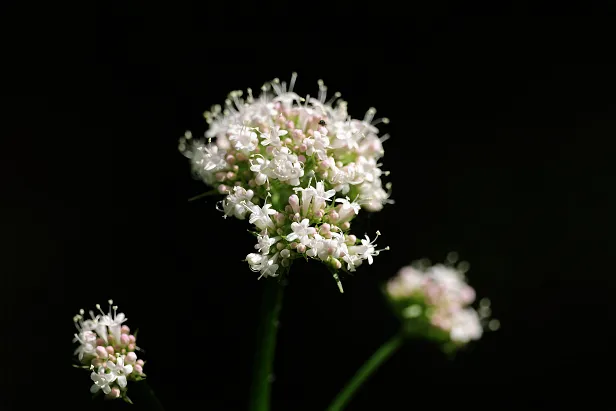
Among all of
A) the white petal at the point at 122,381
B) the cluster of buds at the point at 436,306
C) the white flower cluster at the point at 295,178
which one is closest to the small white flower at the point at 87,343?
the white petal at the point at 122,381

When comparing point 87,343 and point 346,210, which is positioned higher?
point 346,210

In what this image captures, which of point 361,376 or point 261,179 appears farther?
point 361,376

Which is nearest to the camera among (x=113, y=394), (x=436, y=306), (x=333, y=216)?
(x=113, y=394)

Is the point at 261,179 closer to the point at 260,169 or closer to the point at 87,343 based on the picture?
the point at 260,169

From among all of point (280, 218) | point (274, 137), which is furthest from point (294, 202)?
point (274, 137)

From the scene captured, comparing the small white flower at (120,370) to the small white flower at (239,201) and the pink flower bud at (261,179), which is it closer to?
the small white flower at (239,201)

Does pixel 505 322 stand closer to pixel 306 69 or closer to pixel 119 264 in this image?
pixel 306 69
